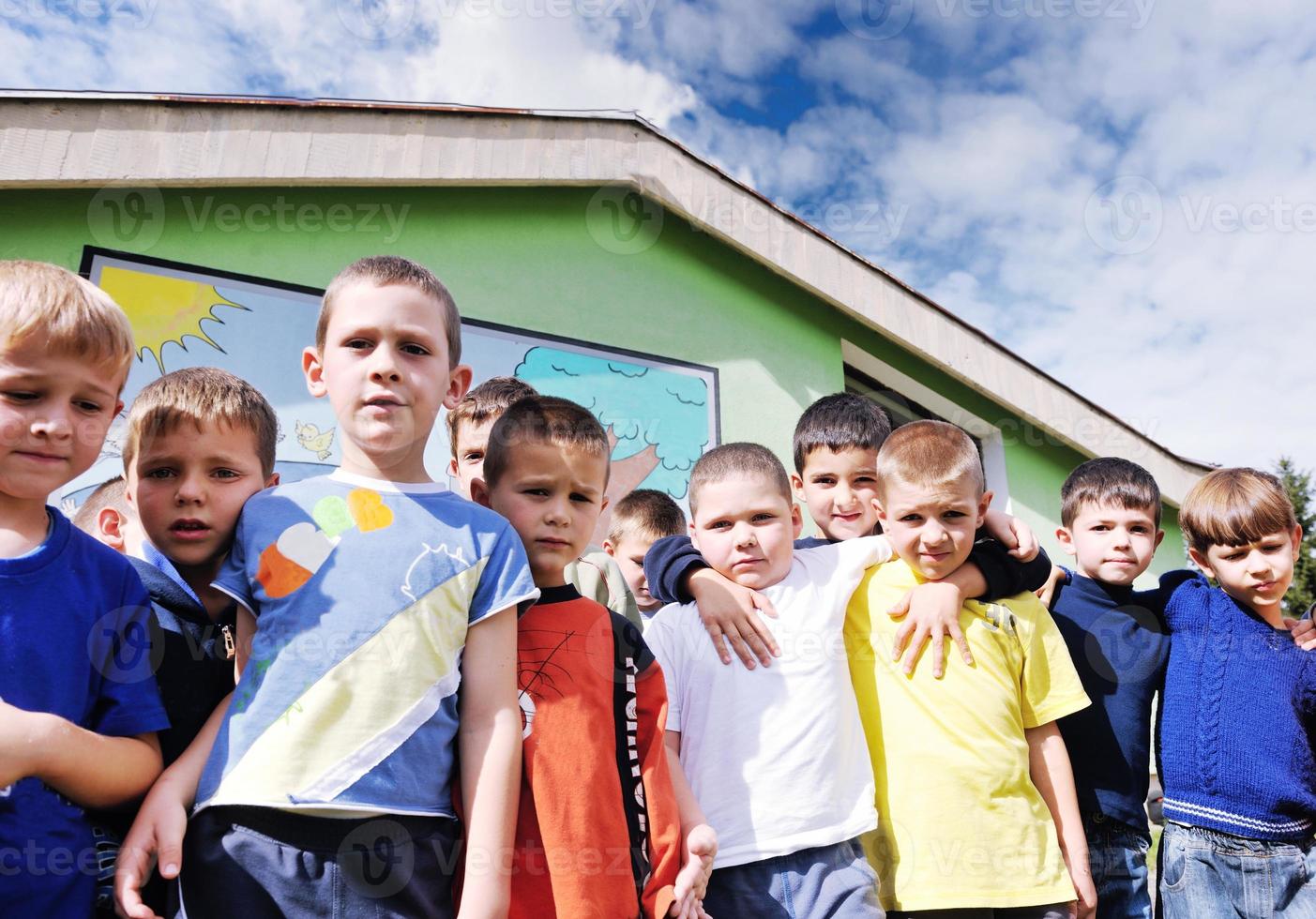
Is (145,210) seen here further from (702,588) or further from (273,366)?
(702,588)

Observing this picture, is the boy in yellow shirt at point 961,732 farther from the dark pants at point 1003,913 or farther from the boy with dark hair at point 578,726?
the boy with dark hair at point 578,726

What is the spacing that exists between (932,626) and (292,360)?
317cm

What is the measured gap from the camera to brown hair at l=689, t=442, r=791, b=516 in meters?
2.33

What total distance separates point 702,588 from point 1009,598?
84 cm

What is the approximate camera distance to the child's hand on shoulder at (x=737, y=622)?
212 cm

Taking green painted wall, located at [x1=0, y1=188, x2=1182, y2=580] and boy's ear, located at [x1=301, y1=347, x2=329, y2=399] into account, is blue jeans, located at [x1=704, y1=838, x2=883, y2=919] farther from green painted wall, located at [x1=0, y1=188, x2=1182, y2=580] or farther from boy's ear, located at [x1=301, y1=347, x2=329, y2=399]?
green painted wall, located at [x1=0, y1=188, x2=1182, y2=580]

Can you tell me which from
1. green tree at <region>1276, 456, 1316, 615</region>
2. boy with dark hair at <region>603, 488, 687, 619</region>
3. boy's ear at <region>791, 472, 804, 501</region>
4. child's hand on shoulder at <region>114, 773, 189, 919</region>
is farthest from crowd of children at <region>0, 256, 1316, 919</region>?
green tree at <region>1276, 456, 1316, 615</region>

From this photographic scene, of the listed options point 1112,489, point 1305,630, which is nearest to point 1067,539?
point 1112,489

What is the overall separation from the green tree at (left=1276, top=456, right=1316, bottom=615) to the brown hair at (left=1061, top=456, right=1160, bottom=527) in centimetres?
2394

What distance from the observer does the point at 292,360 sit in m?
4.06

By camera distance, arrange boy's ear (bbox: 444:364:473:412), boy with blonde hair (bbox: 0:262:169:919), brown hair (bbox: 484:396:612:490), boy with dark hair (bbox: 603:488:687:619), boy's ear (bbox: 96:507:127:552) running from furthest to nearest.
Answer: boy with dark hair (bbox: 603:488:687:619)
boy's ear (bbox: 96:507:127:552)
brown hair (bbox: 484:396:612:490)
boy's ear (bbox: 444:364:473:412)
boy with blonde hair (bbox: 0:262:169:919)

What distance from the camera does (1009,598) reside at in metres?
2.33

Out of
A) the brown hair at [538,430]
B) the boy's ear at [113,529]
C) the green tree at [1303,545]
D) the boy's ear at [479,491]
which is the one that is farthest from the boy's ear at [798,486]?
the green tree at [1303,545]

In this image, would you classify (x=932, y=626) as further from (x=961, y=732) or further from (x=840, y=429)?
(x=840, y=429)
